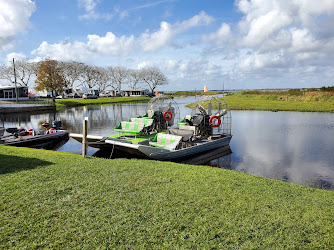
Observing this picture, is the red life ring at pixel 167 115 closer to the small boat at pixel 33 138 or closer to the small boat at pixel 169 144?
the small boat at pixel 169 144

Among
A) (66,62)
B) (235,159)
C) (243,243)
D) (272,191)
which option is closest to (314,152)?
(235,159)

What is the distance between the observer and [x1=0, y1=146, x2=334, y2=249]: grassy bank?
4.20m

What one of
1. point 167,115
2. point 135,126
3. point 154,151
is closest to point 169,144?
point 154,151

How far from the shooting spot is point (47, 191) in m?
6.02

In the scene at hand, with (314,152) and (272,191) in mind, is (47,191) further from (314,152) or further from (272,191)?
(314,152)

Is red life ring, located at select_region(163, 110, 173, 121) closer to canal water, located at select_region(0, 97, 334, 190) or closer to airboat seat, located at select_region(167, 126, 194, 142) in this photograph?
airboat seat, located at select_region(167, 126, 194, 142)

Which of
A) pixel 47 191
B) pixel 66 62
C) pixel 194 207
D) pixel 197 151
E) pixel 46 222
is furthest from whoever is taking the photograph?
pixel 66 62

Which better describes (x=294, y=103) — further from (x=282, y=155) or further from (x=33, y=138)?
(x=33, y=138)

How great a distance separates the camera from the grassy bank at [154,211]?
4203 millimetres

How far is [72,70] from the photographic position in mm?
75375

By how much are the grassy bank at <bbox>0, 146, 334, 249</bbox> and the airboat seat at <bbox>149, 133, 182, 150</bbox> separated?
4.85 m

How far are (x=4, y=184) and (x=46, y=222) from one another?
102 inches

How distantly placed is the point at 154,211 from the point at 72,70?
77.9m

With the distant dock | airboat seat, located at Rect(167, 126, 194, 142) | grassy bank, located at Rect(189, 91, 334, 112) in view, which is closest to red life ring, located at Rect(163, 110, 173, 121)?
airboat seat, located at Rect(167, 126, 194, 142)
